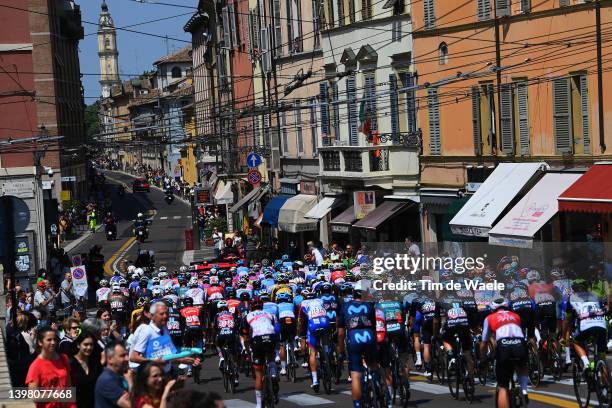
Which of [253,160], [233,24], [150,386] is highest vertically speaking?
[233,24]

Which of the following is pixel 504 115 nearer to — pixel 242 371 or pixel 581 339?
pixel 242 371

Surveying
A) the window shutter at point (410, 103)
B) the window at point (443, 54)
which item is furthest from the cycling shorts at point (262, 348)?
the window shutter at point (410, 103)

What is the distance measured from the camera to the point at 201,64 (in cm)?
10500

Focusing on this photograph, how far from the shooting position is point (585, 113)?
3080 centimetres

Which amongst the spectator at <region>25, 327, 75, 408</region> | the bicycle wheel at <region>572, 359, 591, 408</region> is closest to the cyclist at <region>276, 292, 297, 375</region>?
the bicycle wheel at <region>572, 359, 591, 408</region>

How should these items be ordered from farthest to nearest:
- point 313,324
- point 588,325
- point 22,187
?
point 22,187 < point 313,324 < point 588,325

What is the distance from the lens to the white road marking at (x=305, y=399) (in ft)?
67.4

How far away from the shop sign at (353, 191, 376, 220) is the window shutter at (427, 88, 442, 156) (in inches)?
134

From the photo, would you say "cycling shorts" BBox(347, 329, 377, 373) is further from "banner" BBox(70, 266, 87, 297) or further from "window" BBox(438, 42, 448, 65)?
"banner" BBox(70, 266, 87, 297)

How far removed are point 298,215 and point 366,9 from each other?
937 cm

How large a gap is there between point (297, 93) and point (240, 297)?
27956 mm

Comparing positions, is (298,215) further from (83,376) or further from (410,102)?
(83,376)

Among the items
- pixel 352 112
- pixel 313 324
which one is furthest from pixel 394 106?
pixel 313 324

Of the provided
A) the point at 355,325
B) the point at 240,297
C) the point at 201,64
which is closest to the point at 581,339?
the point at 355,325
